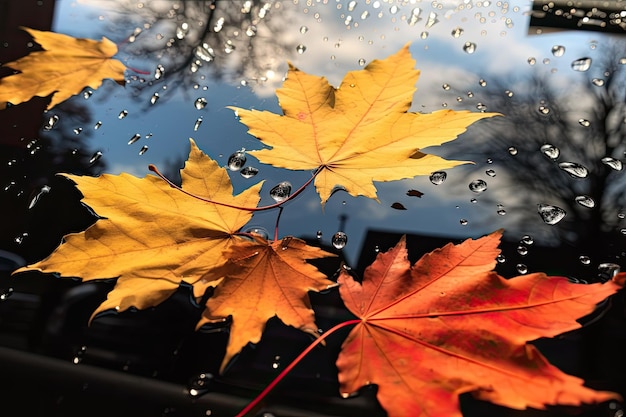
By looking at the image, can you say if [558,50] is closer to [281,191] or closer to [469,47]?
[469,47]

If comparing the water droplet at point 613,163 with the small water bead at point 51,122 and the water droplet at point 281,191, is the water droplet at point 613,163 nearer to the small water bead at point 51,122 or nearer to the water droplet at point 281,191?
the water droplet at point 281,191

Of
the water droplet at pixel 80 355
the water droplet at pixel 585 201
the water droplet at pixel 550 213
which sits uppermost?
the water droplet at pixel 585 201

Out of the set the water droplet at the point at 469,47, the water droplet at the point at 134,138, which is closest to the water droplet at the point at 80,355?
the water droplet at the point at 134,138

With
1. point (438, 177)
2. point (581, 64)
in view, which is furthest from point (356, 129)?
point (581, 64)

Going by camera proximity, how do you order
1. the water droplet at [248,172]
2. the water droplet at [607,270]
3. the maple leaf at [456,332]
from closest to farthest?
the maple leaf at [456,332] → the water droplet at [607,270] → the water droplet at [248,172]

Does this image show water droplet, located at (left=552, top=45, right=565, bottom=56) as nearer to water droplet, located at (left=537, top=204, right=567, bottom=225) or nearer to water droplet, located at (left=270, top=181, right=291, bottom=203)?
water droplet, located at (left=537, top=204, right=567, bottom=225)

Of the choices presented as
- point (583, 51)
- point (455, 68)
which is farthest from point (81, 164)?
point (583, 51)

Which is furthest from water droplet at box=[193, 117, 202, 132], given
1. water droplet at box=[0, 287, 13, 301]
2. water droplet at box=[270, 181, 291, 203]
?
water droplet at box=[0, 287, 13, 301]
